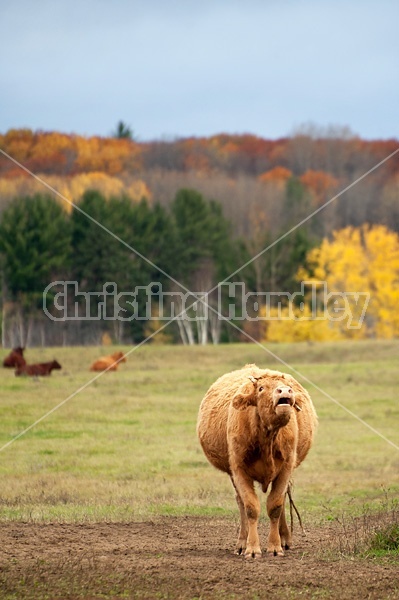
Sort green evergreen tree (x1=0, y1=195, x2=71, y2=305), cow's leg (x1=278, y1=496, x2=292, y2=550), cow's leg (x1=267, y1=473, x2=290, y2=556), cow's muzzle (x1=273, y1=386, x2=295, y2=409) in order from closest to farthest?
1. cow's muzzle (x1=273, y1=386, x2=295, y2=409)
2. cow's leg (x1=267, y1=473, x2=290, y2=556)
3. cow's leg (x1=278, y1=496, x2=292, y2=550)
4. green evergreen tree (x1=0, y1=195, x2=71, y2=305)

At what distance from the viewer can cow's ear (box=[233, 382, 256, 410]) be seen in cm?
1017

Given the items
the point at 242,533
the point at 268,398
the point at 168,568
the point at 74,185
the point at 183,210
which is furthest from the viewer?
the point at 74,185

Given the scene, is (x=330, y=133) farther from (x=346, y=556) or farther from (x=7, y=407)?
(x=346, y=556)

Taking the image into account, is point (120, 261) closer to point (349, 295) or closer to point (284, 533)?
point (349, 295)

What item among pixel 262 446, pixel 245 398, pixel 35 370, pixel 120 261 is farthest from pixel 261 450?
pixel 120 261

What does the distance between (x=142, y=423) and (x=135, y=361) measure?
16067 mm

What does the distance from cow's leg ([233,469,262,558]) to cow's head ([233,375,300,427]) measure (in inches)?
29.1

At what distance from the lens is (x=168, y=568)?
8.95 metres

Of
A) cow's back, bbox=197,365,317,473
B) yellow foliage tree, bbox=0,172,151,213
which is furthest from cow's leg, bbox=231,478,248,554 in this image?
yellow foliage tree, bbox=0,172,151,213

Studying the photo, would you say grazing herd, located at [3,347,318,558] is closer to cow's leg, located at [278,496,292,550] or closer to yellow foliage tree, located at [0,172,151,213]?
cow's leg, located at [278,496,292,550]

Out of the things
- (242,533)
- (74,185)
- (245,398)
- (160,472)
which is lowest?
(160,472)

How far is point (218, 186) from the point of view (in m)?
122

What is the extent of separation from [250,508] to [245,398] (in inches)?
42.0

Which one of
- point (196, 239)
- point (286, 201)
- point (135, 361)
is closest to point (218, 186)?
point (286, 201)
